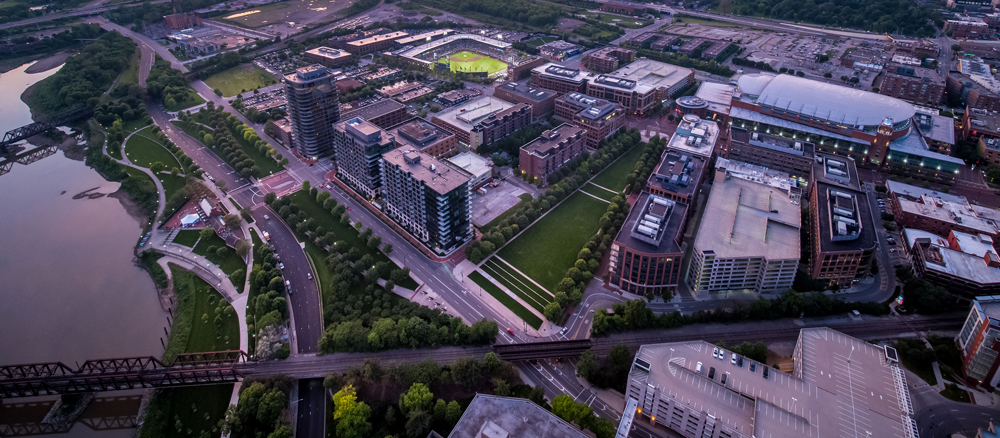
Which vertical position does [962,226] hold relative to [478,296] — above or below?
above

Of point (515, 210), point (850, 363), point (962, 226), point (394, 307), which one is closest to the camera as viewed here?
point (850, 363)

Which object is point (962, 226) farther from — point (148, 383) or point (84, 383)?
point (84, 383)

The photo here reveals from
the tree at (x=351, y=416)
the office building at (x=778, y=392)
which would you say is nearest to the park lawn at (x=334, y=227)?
the tree at (x=351, y=416)

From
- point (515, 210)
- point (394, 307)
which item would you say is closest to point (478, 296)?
point (394, 307)

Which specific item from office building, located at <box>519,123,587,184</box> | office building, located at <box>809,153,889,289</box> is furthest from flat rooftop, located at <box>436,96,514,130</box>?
office building, located at <box>809,153,889,289</box>

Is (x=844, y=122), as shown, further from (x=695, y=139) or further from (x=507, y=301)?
(x=507, y=301)

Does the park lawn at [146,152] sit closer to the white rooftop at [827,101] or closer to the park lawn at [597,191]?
the park lawn at [597,191]

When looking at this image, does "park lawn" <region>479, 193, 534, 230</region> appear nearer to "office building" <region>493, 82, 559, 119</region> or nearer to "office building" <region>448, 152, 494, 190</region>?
"office building" <region>448, 152, 494, 190</region>

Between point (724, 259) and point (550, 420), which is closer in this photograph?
point (550, 420)
